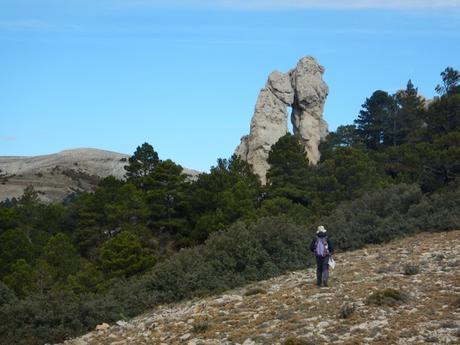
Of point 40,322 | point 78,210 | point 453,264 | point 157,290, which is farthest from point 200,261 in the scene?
point 78,210

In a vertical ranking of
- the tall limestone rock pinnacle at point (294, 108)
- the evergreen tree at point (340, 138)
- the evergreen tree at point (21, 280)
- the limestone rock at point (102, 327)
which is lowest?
the limestone rock at point (102, 327)

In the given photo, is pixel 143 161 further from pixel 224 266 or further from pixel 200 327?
pixel 200 327

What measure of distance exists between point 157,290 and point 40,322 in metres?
4.49

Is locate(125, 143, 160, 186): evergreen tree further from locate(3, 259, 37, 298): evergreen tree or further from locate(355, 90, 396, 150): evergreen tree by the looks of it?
locate(355, 90, 396, 150): evergreen tree

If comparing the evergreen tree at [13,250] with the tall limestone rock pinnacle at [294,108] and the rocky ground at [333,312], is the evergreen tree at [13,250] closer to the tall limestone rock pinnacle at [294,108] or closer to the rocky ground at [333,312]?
the rocky ground at [333,312]

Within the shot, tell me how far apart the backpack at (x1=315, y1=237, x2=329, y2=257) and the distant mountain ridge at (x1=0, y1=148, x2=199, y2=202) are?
69015 mm

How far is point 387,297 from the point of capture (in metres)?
13.5

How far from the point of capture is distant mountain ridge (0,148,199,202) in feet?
336

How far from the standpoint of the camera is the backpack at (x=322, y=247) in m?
16.3

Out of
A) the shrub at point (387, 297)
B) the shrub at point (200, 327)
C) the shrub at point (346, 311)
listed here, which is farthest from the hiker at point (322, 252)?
the shrub at point (200, 327)

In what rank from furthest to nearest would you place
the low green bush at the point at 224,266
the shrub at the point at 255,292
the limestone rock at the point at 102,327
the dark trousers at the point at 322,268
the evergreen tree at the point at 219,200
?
the evergreen tree at the point at 219,200, the low green bush at the point at 224,266, the shrub at the point at 255,292, the limestone rock at the point at 102,327, the dark trousers at the point at 322,268

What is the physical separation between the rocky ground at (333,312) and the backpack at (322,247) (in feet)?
3.23

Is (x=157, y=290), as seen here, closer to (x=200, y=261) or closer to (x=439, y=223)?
(x=200, y=261)

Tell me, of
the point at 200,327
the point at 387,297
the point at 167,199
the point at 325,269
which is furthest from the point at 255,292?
the point at 167,199
